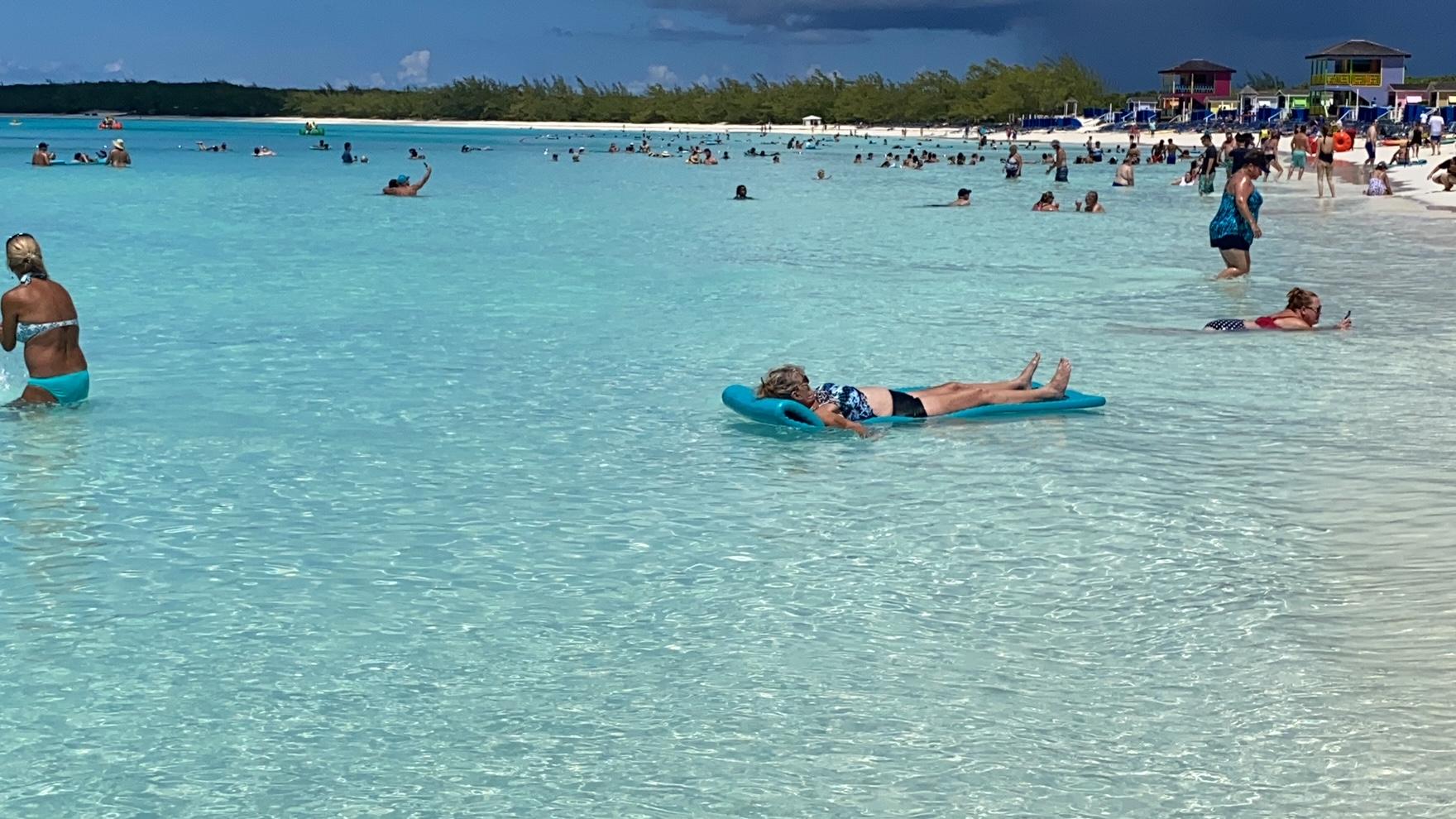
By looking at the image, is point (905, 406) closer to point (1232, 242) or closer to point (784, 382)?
point (784, 382)

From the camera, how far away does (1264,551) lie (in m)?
7.36

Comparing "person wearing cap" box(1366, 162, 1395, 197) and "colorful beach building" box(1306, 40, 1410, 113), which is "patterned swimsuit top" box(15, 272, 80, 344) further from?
"colorful beach building" box(1306, 40, 1410, 113)

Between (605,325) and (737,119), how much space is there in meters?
145

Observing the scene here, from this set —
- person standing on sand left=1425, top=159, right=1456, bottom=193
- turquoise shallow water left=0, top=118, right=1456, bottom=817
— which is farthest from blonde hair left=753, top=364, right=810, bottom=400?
person standing on sand left=1425, top=159, right=1456, bottom=193

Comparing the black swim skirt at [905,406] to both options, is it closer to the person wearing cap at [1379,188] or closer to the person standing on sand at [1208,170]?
the person wearing cap at [1379,188]

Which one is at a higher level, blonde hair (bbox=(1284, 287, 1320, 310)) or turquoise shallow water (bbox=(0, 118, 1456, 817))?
blonde hair (bbox=(1284, 287, 1320, 310))

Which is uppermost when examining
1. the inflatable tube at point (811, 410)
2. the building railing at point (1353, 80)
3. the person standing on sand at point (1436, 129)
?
the building railing at point (1353, 80)

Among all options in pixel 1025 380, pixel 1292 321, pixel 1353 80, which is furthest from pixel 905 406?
pixel 1353 80

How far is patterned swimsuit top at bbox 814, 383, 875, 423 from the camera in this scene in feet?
32.1

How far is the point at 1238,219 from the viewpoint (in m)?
18.3

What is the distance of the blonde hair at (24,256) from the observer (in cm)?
945

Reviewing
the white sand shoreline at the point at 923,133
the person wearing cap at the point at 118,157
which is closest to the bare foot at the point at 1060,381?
the white sand shoreline at the point at 923,133

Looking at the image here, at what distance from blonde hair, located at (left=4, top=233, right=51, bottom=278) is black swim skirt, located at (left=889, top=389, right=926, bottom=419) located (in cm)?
525

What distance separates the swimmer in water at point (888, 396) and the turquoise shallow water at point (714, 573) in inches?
9.6
